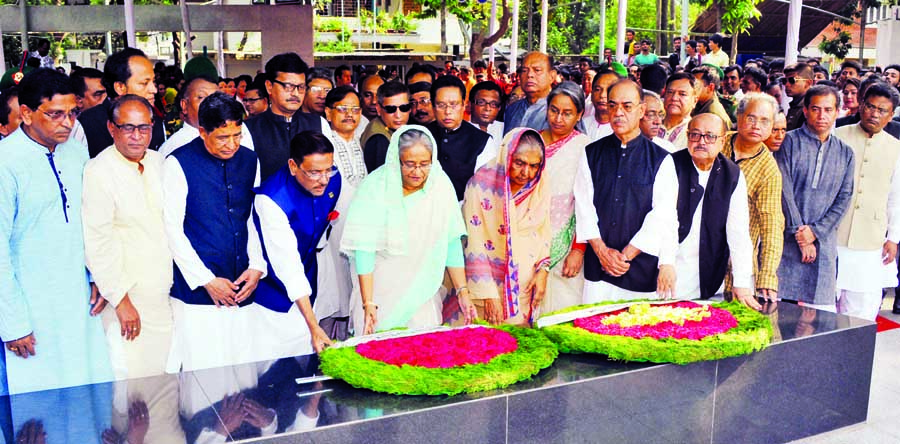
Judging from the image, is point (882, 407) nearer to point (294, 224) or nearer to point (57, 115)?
point (294, 224)

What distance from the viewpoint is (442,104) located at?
5066 mm

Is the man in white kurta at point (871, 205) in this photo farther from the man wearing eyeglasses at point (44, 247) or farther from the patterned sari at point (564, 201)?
the man wearing eyeglasses at point (44, 247)

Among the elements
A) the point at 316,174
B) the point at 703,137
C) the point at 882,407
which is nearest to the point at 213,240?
the point at 316,174

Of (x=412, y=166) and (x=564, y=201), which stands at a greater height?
(x=412, y=166)

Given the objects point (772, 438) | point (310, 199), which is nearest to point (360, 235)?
point (310, 199)

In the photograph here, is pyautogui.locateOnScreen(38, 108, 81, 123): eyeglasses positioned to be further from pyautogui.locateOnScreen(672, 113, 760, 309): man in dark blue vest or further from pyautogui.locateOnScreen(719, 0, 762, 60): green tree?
pyautogui.locateOnScreen(719, 0, 762, 60): green tree

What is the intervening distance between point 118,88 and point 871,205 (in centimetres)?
448

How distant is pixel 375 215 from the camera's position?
407 centimetres

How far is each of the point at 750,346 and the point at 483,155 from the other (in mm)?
1965

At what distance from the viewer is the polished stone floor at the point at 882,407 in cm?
414

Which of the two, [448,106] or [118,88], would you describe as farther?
[448,106]

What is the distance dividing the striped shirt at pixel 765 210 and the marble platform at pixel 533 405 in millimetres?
386

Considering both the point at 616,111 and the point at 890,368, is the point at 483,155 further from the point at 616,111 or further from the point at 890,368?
the point at 890,368

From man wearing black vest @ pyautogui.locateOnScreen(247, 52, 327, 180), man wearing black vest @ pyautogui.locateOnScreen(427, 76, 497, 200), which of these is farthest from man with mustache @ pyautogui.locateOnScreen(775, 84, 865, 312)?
man wearing black vest @ pyautogui.locateOnScreen(247, 52, 327, 180)
